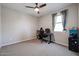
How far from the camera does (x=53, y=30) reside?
4953 millimetres

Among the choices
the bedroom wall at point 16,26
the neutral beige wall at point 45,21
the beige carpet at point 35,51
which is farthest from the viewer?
the neutral beige wall at point 45,21

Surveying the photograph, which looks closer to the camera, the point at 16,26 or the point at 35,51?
the point at 35,51

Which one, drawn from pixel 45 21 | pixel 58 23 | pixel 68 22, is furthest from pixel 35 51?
pixel 45 21

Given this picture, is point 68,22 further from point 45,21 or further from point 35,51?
point 35,51

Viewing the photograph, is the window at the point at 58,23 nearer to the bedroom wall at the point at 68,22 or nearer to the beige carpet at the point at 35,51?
the bedroom wall at the point at 68,22

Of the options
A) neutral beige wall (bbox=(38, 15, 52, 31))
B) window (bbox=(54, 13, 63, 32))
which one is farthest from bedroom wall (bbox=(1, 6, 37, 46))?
window (bbox=(54, 13, 63, 32))

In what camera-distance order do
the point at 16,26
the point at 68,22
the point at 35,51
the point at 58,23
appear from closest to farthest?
the point at 35,51 → the point at 68,22 → the point at 58,23 → the point at 16,26

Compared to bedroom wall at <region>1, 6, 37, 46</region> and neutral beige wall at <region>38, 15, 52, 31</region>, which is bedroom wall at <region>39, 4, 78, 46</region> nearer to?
neutral beige wall at <region>38, 15, 52, 31</region>

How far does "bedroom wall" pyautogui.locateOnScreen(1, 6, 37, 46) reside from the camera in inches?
162

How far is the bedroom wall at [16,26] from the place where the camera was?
411 cm

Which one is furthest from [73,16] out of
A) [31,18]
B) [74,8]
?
[31,18]

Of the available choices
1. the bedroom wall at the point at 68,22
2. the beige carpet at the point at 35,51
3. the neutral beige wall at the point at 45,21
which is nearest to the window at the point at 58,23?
the bedroom wall at the point at 68,22

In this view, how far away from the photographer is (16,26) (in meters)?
4.80

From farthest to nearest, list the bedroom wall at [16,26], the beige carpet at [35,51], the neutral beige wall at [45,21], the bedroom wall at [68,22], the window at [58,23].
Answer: the neutral beige wall at [45,21], the window at [58,23], the bedroom wall at [16,26], the bedroom wall at [68,22], the beige carpet at [35,51]
